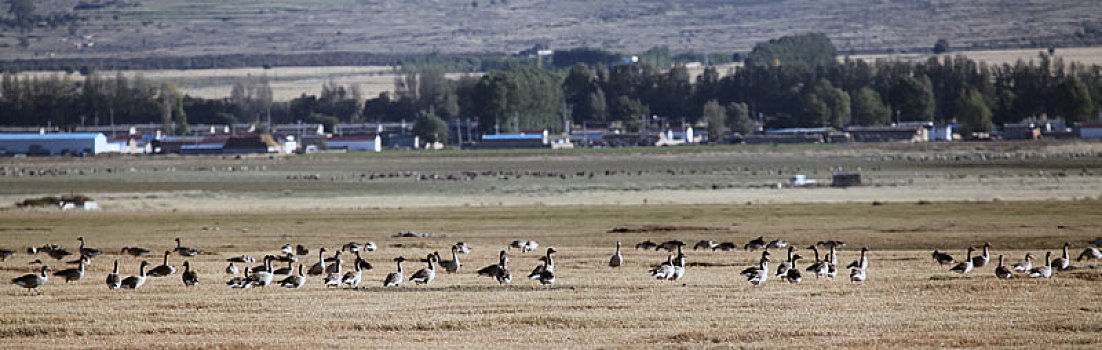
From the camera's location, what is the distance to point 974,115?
405ft

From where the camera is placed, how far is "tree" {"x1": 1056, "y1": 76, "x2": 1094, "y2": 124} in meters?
125

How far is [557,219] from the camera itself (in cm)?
4400

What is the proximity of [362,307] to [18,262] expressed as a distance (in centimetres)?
1175

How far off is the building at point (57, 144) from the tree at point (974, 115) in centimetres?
7866

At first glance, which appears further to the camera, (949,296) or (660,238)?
(660,238)

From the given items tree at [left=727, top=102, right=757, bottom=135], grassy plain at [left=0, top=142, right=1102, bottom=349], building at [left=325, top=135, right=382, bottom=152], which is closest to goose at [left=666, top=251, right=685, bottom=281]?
grassy plain at [left=0, top=142, right=1102, bottom=349]

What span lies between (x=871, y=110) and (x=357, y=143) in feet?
157

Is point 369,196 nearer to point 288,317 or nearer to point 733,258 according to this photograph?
point 733,258

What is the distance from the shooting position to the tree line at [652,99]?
135000mm

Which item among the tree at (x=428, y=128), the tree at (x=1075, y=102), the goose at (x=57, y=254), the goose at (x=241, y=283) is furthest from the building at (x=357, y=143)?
the goose at (x=241, y=283)

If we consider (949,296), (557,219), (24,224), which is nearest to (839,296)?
(949,296)

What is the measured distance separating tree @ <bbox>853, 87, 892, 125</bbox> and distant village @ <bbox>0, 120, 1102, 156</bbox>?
1.88m

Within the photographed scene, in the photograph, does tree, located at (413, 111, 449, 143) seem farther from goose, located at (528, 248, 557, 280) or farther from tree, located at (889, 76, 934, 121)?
goose, located at (528, 248, 557, 280)

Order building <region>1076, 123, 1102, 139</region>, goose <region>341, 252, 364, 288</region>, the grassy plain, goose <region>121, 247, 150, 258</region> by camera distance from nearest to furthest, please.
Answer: the grassy plain < goose <region>341, 252, 364, 288</region> < goose <region>121, 247, 150, 258</region> < building <region>1076, 123, 1102, 139</region>
